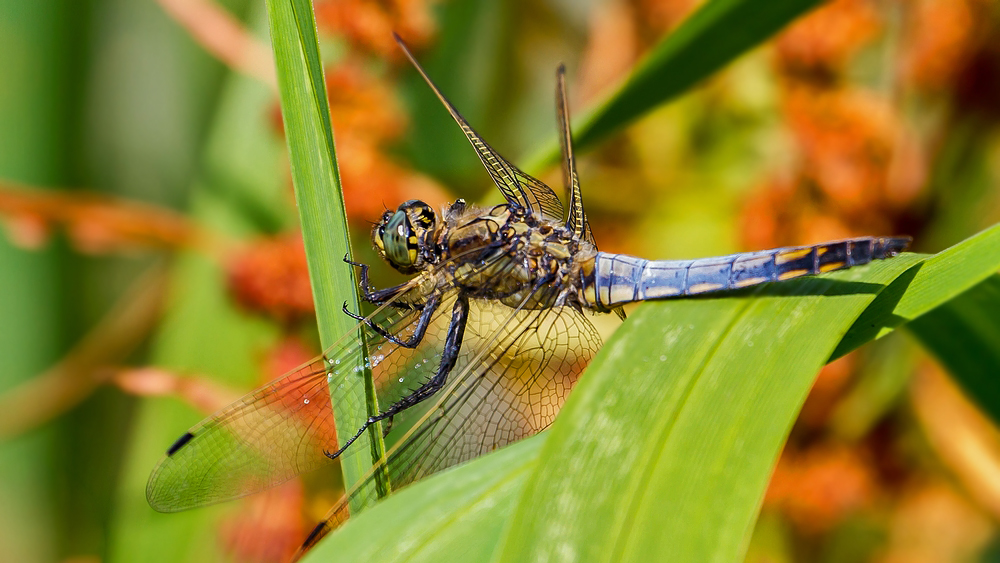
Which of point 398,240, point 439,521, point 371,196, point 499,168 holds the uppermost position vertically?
point 371,196

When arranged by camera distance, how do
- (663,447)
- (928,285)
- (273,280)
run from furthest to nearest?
1. (273,280)
2. (928,285)
3. (663,447)

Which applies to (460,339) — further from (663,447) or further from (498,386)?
(663,447)

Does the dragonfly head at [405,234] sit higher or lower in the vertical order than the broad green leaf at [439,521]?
higher

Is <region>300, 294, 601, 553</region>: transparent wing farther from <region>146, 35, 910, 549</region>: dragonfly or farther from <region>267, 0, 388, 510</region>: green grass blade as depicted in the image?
<region>267, 0, 388, 510</region>: green grass blade

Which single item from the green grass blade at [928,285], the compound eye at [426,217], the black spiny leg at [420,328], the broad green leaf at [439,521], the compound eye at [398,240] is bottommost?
the broad green leaf at [439,521]

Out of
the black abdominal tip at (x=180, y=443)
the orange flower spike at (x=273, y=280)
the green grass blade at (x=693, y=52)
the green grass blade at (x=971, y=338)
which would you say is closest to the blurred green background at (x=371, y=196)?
the orange flower spike at (x=273, y=280)

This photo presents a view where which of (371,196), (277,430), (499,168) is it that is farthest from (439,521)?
(371,196)

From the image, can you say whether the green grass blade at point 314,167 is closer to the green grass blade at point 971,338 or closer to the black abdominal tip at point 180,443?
the black abdominal tip at point 180,443
